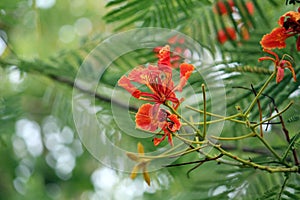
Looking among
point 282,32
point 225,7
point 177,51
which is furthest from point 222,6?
point 282,32

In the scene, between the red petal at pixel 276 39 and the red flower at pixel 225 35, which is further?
the red flower at pixel 225 35

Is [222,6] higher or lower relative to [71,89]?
higher

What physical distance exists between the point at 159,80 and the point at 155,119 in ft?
0.12

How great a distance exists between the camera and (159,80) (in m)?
0.58

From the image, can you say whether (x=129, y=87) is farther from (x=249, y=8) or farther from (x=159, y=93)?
(x=249, y=8)

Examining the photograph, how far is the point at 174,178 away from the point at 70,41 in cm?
99

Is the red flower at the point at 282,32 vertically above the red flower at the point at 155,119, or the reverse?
the red flower at the point at 282,32

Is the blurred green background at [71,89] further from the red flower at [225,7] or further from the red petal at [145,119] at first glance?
the red petal at [145,119]

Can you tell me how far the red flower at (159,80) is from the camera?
0.57 meters

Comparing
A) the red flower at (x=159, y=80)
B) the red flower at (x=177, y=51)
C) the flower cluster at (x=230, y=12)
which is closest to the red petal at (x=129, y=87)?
the red flower at (x=159, y=80)

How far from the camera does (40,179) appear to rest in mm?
2115

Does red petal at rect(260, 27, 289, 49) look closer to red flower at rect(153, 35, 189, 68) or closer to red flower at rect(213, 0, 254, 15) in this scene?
red flower at rect(153, 35, 189, 68)

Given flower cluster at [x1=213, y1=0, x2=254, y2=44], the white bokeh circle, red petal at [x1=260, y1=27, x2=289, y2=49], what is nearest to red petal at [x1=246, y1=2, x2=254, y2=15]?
flower cluster at [x1=213, y1=0, x2=254, y2=44]

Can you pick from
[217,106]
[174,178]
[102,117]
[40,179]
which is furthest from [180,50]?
[40,179]
